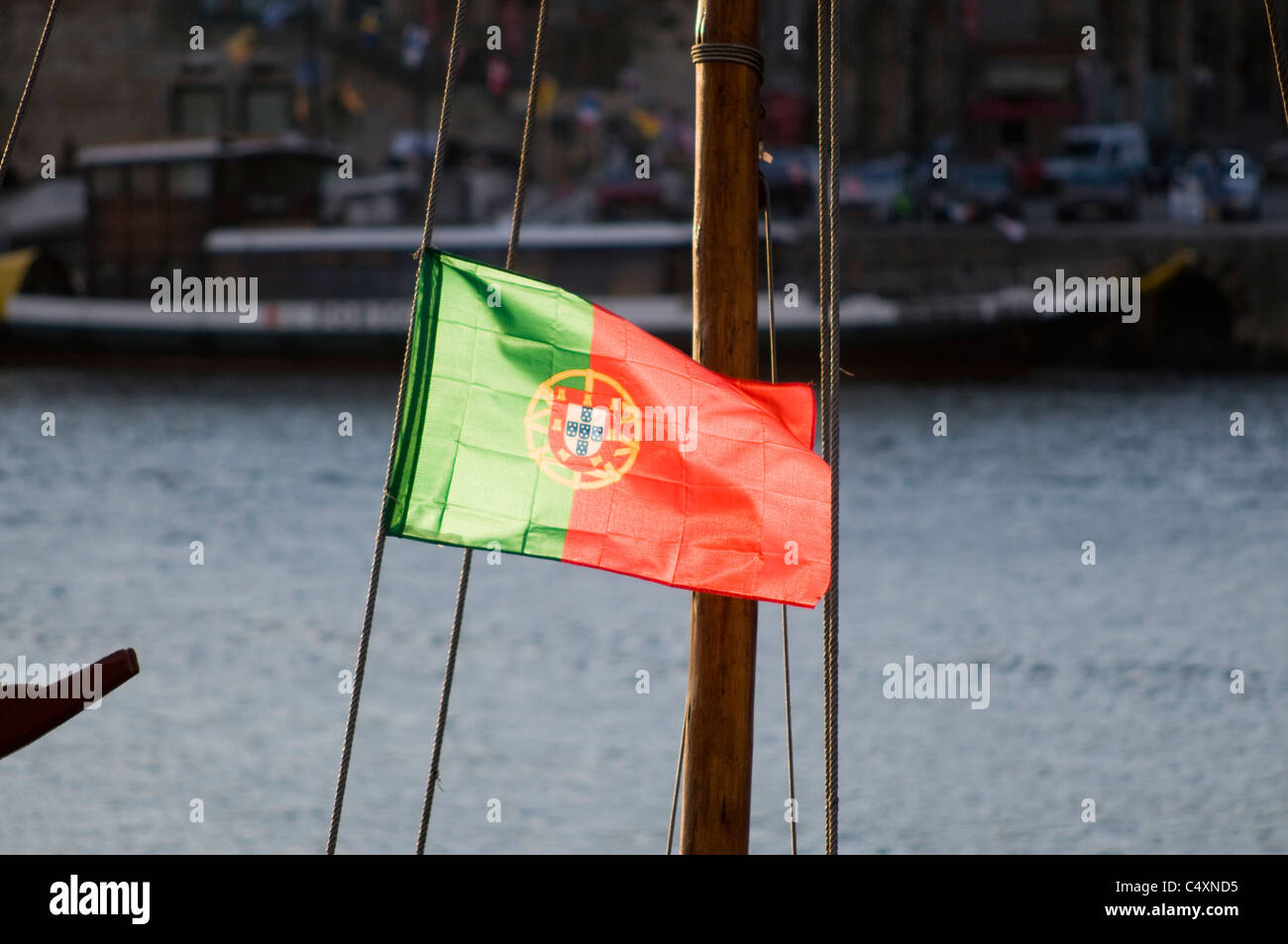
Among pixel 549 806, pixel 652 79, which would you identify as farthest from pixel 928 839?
pixel 652 79

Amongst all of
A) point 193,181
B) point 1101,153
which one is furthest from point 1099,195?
point 193,181

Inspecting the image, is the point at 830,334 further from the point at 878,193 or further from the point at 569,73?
the point at 569,73

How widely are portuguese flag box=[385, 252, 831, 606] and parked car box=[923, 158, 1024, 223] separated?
3497 cm

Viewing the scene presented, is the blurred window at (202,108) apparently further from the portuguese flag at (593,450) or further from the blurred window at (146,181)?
the portuguese flag at (593,450)

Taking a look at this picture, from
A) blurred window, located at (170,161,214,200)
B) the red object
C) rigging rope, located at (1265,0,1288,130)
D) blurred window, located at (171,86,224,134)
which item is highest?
blurred window, located at (171,86,224,134)

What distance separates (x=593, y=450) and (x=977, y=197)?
36.2 m

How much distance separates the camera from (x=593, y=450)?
4734 mm

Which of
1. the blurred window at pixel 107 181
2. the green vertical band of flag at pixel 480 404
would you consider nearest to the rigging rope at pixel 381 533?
the green vertical band of flag at pixel 480 404

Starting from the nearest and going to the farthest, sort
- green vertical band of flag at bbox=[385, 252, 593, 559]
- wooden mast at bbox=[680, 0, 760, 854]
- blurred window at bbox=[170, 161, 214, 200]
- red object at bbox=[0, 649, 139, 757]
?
red object at bbox=[0, 649, 139, 757], wooden mast at bbox=[680, 0, 760, 854], green vertical band of flag at bbox=[385, 252, 593, 559], blurred window at bbox=[170, 161, 214, 200]

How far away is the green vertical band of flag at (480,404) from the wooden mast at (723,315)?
43 centimetres

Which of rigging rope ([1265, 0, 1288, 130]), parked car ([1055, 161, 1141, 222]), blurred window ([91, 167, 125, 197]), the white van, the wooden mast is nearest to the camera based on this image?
the wooden mast

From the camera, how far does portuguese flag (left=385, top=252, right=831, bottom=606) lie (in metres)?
4.65

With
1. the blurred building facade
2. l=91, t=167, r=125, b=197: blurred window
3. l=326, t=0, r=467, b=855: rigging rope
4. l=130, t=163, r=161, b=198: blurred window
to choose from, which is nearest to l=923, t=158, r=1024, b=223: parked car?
the blurred building facade

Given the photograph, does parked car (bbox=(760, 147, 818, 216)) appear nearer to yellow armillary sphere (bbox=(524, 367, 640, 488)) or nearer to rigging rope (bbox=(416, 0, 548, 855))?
rigging rope (bbox=(416, 0, 548, 855))
